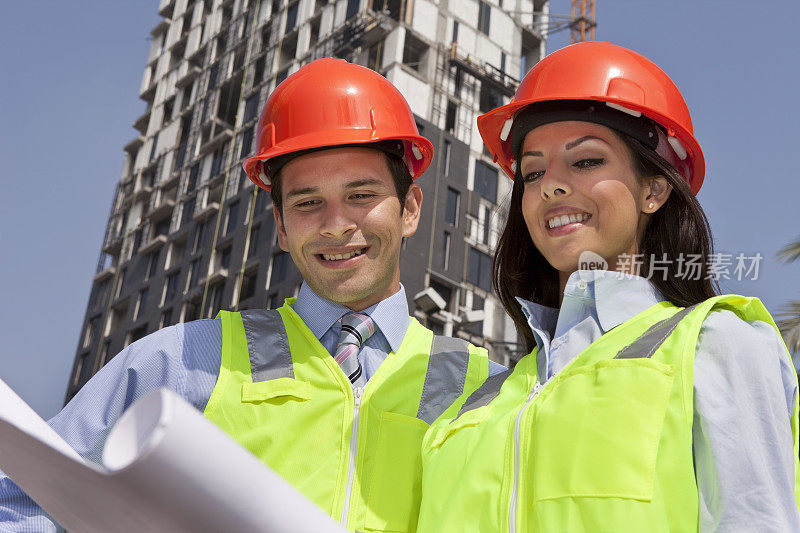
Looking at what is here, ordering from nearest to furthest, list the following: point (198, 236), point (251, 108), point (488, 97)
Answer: point (488, 97) → point (198, 236) → point (251, 108)

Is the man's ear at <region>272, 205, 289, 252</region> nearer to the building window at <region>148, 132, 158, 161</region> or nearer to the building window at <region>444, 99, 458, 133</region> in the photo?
the building window at <region>444, 99, 458, 133</region>

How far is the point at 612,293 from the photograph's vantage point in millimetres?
2607

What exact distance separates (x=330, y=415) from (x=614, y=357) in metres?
1.18

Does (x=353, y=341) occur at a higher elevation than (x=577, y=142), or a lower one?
lower

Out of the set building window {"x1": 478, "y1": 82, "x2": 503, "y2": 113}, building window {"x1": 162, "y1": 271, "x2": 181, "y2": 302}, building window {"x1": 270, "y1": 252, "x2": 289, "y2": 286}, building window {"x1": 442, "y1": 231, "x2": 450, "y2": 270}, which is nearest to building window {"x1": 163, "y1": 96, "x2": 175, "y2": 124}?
building window {"x1": 162, "y1": 271, "x2": 181, "y2": 302}

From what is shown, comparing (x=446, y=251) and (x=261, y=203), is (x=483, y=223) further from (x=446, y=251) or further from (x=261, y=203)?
(x=261, y=203)

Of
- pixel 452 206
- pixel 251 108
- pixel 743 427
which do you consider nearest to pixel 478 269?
pixel 452 206

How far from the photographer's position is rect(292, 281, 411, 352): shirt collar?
346 cm

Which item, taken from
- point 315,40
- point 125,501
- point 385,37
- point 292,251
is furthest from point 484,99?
point 125,501

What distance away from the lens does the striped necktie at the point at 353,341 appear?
10.8ft

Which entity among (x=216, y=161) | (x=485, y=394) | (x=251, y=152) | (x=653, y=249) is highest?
(x=216, y=161)

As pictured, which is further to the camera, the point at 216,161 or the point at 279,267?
the point at 216,161

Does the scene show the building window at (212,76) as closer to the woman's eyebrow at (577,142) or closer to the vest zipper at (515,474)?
the woman's eyebrow at (577,142)

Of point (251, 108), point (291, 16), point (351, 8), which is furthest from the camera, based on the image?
point (291, 16)
